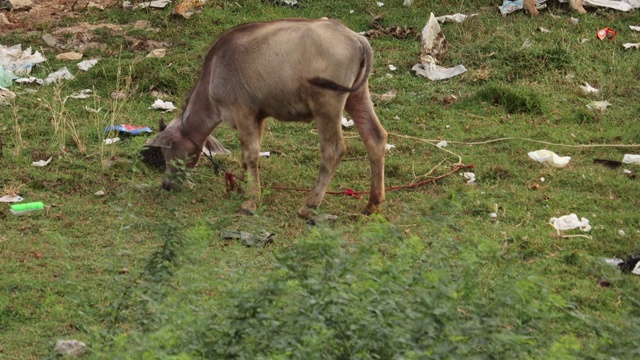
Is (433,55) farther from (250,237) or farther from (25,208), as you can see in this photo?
(25,208)

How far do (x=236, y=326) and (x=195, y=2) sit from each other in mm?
8710

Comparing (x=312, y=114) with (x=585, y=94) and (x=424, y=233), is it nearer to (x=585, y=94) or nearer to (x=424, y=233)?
(x=424, y=233)

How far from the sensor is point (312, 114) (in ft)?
26.7

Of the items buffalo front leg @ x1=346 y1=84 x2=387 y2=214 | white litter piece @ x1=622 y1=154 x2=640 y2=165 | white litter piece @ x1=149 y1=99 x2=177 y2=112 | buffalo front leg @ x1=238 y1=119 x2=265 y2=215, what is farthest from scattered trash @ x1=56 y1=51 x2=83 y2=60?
white litter piece @ x1=622 y1=154 x2=640 y2=165

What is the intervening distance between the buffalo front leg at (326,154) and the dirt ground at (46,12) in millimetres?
5825

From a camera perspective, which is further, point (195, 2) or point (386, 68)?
point (195, 2)

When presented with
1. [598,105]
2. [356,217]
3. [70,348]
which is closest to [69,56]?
[356,217]

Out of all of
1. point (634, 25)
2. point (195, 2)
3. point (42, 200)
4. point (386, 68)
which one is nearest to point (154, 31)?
point (195, 2)

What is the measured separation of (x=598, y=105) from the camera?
10617mm

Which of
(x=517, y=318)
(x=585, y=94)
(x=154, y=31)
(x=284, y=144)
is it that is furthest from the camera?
(x=154, y=31)

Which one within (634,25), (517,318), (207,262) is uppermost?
(517,318)

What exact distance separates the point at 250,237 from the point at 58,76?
14.1ft

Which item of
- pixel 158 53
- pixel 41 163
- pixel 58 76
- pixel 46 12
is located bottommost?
pixel 46 12

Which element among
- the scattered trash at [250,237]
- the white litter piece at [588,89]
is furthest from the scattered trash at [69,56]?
the white litter piece at [588,89]
